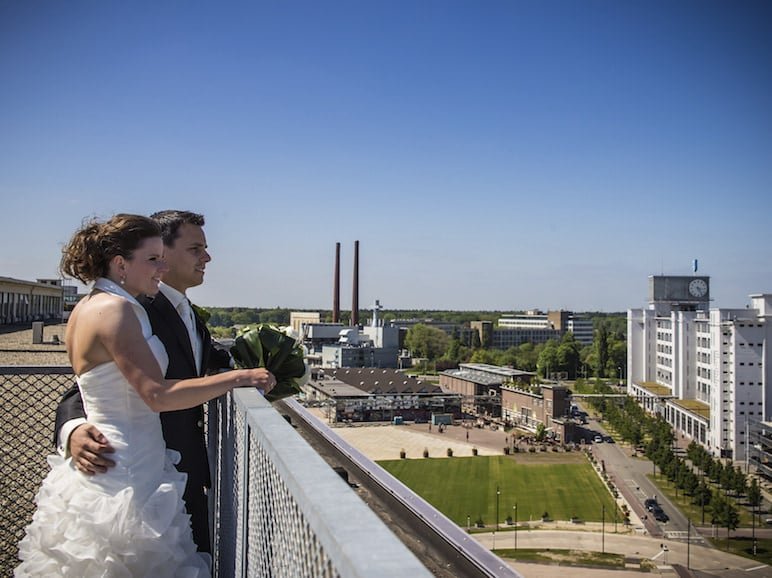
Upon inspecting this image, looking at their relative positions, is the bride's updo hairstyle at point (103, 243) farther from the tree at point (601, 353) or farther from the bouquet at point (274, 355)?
the tree at point (601, 353)

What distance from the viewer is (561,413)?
31406 millimetres

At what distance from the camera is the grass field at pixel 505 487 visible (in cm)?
2020

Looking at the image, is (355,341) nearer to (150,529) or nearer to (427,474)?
(427,474)

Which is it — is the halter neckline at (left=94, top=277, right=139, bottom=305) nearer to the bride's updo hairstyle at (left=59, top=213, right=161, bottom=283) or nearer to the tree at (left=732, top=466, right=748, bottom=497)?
the bride's updo hairstyle at (left=59, top=213, right=161, bottom=283)

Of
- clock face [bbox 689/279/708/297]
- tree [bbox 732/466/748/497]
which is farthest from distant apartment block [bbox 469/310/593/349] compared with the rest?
tree [bbox 732/466/748/497]

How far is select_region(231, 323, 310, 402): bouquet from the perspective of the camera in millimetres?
2016

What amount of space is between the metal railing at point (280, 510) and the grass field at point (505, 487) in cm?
1879

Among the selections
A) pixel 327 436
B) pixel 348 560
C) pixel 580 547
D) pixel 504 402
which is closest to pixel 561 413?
pixel 504 402

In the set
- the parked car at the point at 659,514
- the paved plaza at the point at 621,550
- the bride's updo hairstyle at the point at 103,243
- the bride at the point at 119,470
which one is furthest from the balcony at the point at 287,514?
the parked car at the point at 659,514

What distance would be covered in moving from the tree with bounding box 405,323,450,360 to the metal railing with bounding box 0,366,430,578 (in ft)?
181

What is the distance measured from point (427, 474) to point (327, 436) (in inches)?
890

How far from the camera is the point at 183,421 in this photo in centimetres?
155

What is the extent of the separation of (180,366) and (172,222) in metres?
0.44

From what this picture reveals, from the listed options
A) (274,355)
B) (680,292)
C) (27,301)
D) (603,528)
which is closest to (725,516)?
(603,528)
